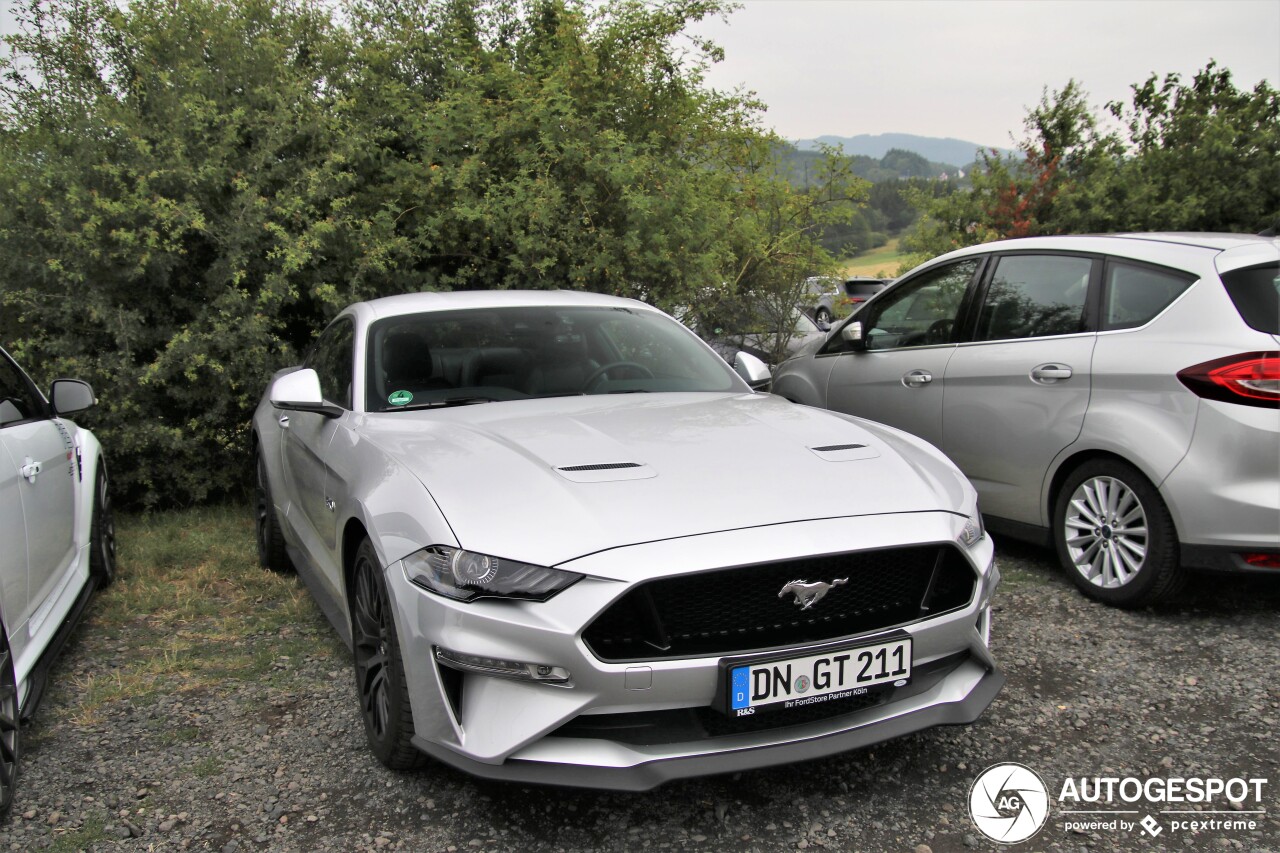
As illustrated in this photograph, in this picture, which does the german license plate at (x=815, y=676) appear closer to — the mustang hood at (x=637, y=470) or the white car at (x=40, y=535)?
the mustang hood at (x=637, y=470)

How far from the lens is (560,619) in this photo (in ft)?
7.59

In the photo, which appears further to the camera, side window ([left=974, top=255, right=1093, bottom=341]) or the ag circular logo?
side window ([left=974, top=255, right=1093, bottom=341])

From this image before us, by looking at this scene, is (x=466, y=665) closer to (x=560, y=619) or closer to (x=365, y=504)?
(x=560, y=619)

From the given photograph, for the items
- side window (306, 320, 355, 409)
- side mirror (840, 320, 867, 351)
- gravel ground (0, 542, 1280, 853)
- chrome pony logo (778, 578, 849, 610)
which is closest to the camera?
chrome pony logo (778, 578, 849, 610)

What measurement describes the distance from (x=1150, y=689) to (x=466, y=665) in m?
2.49

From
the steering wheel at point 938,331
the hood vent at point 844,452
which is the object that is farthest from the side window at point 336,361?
the steering wheel at point 938,331

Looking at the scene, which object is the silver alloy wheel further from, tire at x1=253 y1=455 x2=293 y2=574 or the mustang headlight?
tire at x1=253 y1=455 x2=293 y2=574

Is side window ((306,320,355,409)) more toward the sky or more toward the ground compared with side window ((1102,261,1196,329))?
more toward the ground

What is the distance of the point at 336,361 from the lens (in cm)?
431

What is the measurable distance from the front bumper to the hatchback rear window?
2.14m

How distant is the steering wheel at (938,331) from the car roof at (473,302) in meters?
1.74

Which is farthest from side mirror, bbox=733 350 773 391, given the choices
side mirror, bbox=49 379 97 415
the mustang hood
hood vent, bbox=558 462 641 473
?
side mirror, bbox=49 379 97 415

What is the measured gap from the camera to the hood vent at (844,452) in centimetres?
299

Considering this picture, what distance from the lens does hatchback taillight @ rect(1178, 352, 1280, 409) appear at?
3.63 m
